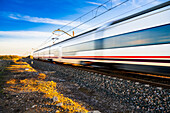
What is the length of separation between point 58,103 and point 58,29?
15.0 m

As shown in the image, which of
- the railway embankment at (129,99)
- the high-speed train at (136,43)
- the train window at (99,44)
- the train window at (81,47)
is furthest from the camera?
the train window at (81,47)

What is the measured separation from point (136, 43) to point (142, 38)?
36 centimetres

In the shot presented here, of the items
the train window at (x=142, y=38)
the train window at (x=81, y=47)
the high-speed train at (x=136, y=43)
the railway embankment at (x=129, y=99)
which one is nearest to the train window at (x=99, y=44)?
the high-speed train at (x=136, y=43)

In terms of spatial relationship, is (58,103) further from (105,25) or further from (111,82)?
(105,25)

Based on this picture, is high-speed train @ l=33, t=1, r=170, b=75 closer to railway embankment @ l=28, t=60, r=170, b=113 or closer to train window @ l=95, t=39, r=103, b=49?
train window @ l=95, t=39, r=103, b=49

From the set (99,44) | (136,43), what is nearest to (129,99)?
(136,43)

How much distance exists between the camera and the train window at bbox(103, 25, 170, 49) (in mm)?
4732

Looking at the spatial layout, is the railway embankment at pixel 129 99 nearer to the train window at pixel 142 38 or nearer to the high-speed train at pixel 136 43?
the high-speed train at pixel 136 43

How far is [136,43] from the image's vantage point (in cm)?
564

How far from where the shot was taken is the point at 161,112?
2.82 metres

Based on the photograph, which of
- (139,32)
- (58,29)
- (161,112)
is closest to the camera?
(161,112)

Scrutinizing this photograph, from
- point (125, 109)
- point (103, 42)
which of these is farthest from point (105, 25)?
point (125, 109)

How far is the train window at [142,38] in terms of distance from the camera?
15.5 feet

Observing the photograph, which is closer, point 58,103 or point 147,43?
point 58,103
